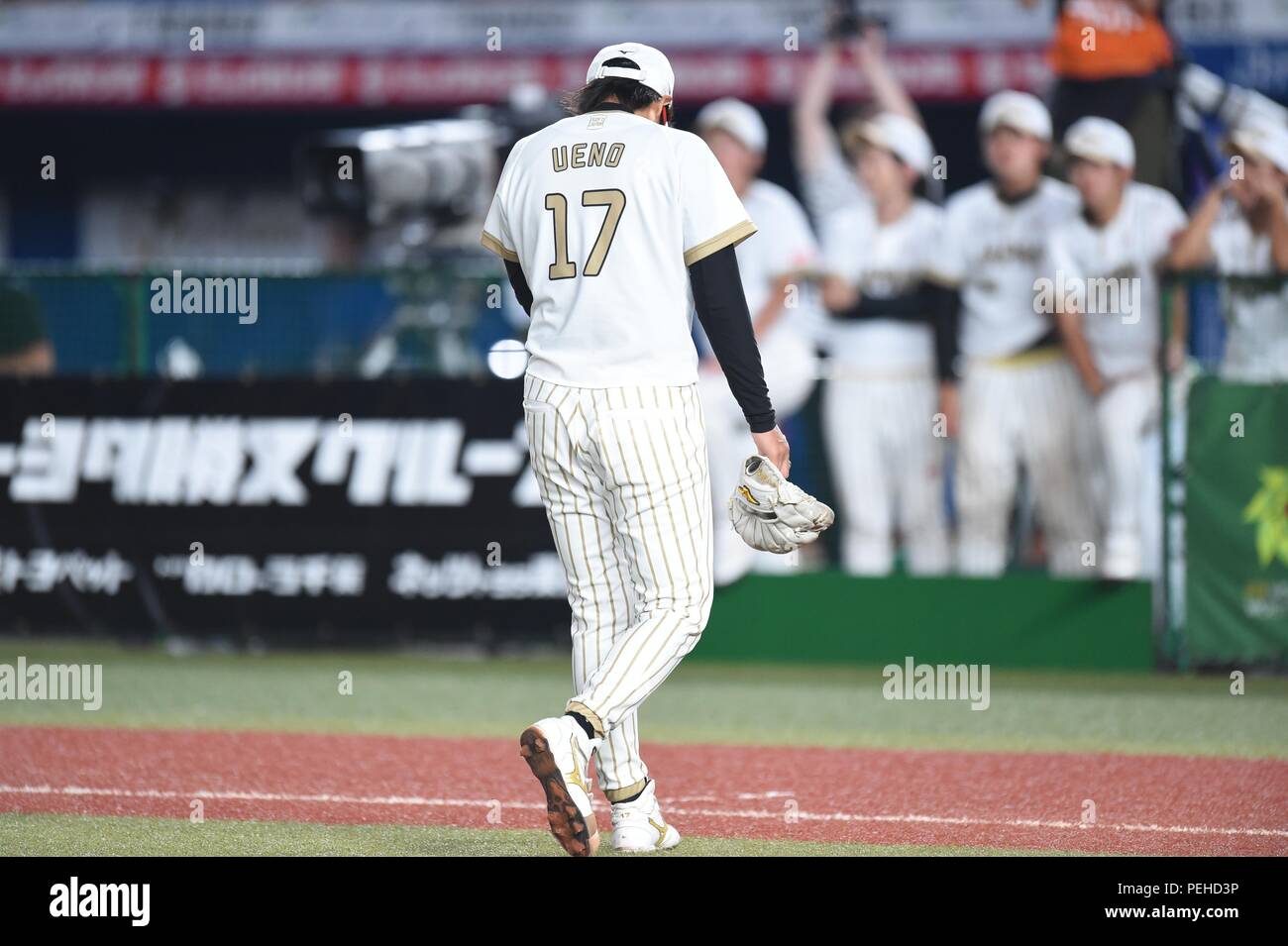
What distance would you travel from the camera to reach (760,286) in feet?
38.5

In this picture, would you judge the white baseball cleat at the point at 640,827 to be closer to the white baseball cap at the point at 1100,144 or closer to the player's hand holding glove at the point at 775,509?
the player's hand holding glove at the point at 775,509

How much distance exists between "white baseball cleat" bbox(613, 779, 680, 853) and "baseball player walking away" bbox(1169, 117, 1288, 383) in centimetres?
578

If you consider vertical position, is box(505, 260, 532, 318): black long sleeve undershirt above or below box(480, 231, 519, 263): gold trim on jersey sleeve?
below

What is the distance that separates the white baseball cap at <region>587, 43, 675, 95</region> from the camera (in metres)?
5.98

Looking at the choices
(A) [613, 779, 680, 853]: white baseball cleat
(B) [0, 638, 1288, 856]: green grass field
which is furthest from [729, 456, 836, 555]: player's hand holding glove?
(B) [0, 638, 1288, 856]: green grass field

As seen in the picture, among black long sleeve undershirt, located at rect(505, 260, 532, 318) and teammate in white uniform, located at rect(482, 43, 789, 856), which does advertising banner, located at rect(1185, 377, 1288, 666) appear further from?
black long sleeve undershirt, located at rect(505, 260, 532, 318)

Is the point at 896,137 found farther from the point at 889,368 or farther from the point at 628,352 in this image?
the point at 628,352

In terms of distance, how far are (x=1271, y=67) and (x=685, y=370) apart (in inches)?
439

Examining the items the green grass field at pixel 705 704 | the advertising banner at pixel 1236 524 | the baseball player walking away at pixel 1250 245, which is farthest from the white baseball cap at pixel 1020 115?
the green grass field at pixel 705 704

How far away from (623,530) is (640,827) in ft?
2.90

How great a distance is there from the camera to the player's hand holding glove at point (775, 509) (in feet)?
19.6

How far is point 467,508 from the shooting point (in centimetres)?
1156

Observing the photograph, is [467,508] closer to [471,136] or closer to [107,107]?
[471,136]
